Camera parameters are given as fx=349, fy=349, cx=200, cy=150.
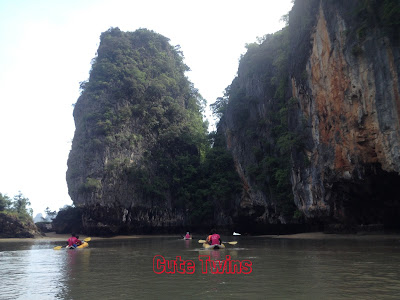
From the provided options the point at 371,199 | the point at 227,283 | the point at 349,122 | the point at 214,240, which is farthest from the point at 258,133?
the point at 227,283

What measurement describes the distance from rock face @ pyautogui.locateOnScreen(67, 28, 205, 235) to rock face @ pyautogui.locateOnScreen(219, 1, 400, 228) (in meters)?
15.3

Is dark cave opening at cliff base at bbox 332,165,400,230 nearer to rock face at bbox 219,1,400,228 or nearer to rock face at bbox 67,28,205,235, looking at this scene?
rock face at bbox 219,1,400,228

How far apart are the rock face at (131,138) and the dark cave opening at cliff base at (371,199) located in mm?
23609

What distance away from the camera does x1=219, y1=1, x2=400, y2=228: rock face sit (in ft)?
47.6

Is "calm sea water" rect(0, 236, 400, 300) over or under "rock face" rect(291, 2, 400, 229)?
under

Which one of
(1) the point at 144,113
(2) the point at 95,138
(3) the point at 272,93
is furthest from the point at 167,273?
(1) the point at 144,113

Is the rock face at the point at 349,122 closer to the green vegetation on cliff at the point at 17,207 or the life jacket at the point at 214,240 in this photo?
the life jacket at the point at 214,240

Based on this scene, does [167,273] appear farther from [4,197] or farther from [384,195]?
[4,197]

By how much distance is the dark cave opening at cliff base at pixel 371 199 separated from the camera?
17.0 meters

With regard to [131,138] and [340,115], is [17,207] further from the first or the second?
[340,115]

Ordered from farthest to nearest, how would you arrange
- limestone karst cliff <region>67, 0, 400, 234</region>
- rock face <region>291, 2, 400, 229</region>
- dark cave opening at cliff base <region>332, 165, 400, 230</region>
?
dark cave opening at cliff base <region>332, 165, 400, 230</region>
limestone karst cliff <region>67, 0, 400, 234</region>
rock face <region>291, 2, 400, 229</region>

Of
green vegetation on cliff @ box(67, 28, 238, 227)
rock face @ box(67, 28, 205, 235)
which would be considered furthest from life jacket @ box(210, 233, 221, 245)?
rock face @ box(67, 28, 205, 235)

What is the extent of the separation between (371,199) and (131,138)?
93.7 feet

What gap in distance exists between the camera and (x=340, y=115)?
57.7 ft
